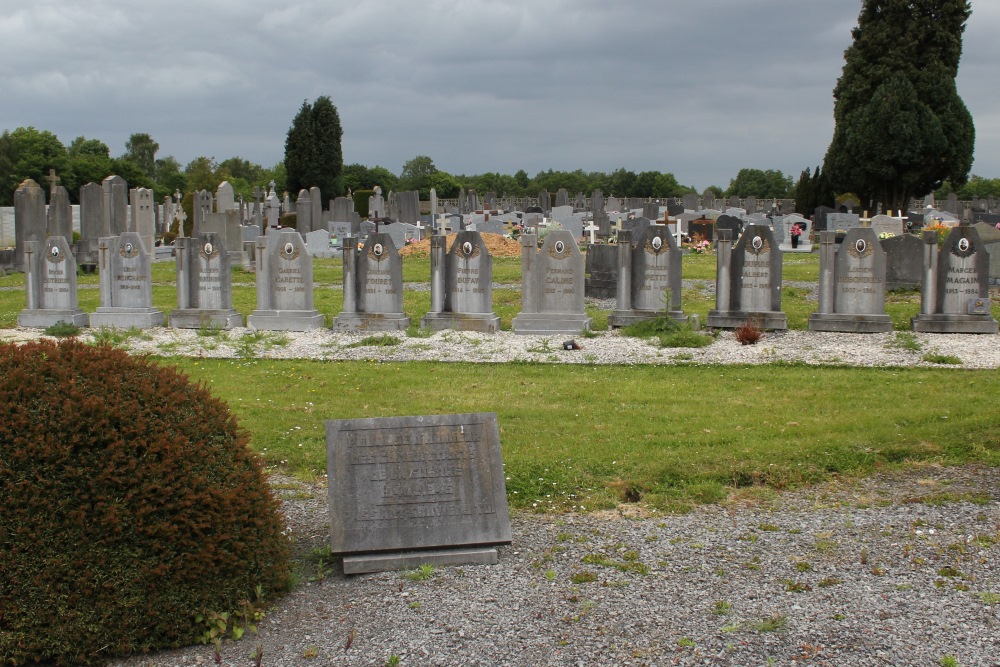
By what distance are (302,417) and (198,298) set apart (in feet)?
25.2

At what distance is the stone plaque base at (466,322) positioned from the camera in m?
16.1

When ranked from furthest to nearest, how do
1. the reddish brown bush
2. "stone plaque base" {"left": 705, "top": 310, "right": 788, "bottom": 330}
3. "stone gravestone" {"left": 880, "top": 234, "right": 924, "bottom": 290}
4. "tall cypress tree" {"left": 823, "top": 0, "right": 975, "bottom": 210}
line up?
1. "tall cypress tree" {"left": 823, "top": 0, "right": 975, "bottom": 210}
2. "stone gravestone" {"left": 880, "top": 234, "right": 924, "bottom": 290}
3. "stone plaque base" {"left": 705, "top": 310, "right": 788, "bottom": 330}
4. the reddish brown bush

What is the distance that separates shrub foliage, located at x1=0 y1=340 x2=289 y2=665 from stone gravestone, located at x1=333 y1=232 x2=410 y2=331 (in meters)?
11.1

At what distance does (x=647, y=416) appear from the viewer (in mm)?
10180

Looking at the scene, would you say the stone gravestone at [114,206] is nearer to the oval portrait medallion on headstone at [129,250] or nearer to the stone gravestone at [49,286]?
the stone gravestone at [49,286]

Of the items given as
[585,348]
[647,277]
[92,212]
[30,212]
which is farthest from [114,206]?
[585,348]

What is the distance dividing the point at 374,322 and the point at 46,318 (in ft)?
18.6

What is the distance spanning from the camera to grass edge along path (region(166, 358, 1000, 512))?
8.02 metres

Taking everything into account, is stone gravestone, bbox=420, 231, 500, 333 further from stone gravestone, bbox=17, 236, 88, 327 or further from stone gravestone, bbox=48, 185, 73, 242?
stone gravestone, bbox=48, 185, 73, 242

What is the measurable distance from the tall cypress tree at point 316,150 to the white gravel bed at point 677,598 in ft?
190

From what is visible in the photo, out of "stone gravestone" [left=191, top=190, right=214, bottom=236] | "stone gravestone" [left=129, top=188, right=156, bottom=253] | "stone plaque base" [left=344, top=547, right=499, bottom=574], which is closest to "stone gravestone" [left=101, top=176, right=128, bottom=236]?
"stone gravestone" [left=129, top=188, right=156, bottom=253]

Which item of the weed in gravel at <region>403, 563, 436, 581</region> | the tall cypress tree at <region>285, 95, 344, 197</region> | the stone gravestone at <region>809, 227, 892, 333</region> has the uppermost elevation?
the tall cypress tree at <region>285, 95, 344, 197</region>

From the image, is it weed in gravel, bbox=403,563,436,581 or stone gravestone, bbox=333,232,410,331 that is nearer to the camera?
weed in gravel, bbox=403,563,436,581

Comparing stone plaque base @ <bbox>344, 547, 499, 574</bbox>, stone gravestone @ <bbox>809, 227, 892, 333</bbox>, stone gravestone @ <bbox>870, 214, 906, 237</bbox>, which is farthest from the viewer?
stone gravestone @ <bbox>870, 214, 906, 237</bbox>
